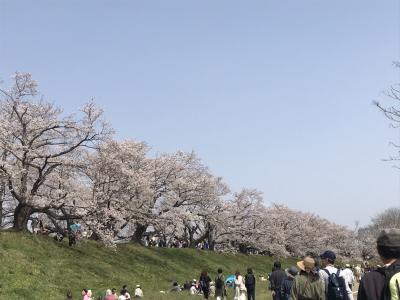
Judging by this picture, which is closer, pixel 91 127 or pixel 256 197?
pixel 91 127

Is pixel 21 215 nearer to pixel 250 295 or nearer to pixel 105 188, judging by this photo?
pixel 105 188

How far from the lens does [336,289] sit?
293 inches

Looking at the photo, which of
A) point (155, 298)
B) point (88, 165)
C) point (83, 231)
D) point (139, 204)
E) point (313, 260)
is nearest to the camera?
point (313, 260)

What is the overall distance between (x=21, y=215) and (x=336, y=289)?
22.7 m

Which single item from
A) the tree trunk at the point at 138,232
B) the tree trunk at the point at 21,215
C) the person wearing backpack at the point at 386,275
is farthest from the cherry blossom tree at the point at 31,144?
the person wearing backpack at the point at 386,275

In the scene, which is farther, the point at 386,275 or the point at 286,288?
the point at 286,288

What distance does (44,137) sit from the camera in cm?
3012

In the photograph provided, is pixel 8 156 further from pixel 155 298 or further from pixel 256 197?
pixel 256 197

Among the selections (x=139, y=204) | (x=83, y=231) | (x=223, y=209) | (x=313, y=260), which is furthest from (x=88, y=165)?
(x=223, y=209)

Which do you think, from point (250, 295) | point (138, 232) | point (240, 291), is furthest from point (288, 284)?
point (138, 232)

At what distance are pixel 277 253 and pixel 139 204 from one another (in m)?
31.8

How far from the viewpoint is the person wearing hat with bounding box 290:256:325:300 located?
748cm

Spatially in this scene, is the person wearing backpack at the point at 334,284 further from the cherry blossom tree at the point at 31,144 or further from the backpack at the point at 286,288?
the cherry blossom tree at the point at 31,144

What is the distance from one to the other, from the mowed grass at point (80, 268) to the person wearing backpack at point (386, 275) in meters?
17.7
